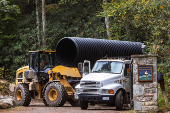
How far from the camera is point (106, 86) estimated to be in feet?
46.9

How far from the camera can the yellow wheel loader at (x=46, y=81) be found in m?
16.3

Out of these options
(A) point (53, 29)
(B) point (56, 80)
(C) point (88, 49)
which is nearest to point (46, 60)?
(B) point (56, 80)

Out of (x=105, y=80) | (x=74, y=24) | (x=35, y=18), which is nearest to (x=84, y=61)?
(x=105, y=80)

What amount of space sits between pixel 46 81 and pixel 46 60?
3.95 feet

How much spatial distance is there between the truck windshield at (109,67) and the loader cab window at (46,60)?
148 inches

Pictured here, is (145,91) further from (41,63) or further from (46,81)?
(41,63)

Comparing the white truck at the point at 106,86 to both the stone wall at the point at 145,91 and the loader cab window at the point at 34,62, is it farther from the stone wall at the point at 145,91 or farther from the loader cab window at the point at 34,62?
the loader cab window at the point at 34,62

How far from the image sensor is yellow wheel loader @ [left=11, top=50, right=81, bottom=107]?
16312mm

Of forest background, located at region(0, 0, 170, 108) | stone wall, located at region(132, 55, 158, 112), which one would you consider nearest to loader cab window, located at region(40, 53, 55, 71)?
forest background, located at region(0, 0, 170, 108)

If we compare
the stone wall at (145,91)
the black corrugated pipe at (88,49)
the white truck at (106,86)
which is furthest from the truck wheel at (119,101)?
the black corrugated pipe at (88,49)

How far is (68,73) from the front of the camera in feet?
55.9

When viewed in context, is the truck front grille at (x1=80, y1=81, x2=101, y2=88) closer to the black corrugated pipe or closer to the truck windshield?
the truck windshield

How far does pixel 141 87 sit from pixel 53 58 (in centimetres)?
817

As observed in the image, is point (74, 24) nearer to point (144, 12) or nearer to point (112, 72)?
point (144, 12)
